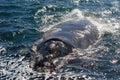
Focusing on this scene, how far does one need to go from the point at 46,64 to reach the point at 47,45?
1.36m

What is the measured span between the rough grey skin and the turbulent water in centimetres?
32

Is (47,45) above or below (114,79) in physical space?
above

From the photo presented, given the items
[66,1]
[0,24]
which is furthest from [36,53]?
[66,1]

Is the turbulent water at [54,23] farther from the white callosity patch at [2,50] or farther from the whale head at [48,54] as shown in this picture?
the whale head at [48,54]

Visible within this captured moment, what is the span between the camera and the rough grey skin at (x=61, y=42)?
14406 millimetres

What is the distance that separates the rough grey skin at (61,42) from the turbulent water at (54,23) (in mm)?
321

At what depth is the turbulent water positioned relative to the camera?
47.3 feet

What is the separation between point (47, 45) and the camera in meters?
15.3

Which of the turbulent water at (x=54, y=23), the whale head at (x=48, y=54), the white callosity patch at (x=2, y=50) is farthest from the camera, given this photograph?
the white callosity patch at (x=2, y=50)

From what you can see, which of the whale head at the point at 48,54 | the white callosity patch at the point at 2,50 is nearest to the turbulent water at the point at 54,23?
the white callosity patch at the point at 2,50

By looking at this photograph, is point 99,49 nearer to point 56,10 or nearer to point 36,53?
point 36,53

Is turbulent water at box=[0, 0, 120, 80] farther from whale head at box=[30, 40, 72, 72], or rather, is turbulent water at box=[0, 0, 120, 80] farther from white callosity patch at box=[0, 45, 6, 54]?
whale head at box=[30, 40, 72, 72]

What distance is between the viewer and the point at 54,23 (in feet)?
68.0

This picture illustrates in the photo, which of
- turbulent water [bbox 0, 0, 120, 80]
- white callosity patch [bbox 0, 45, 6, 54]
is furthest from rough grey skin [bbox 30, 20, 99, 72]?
white callosity patch [bbox 0, 45, 6, 54]
